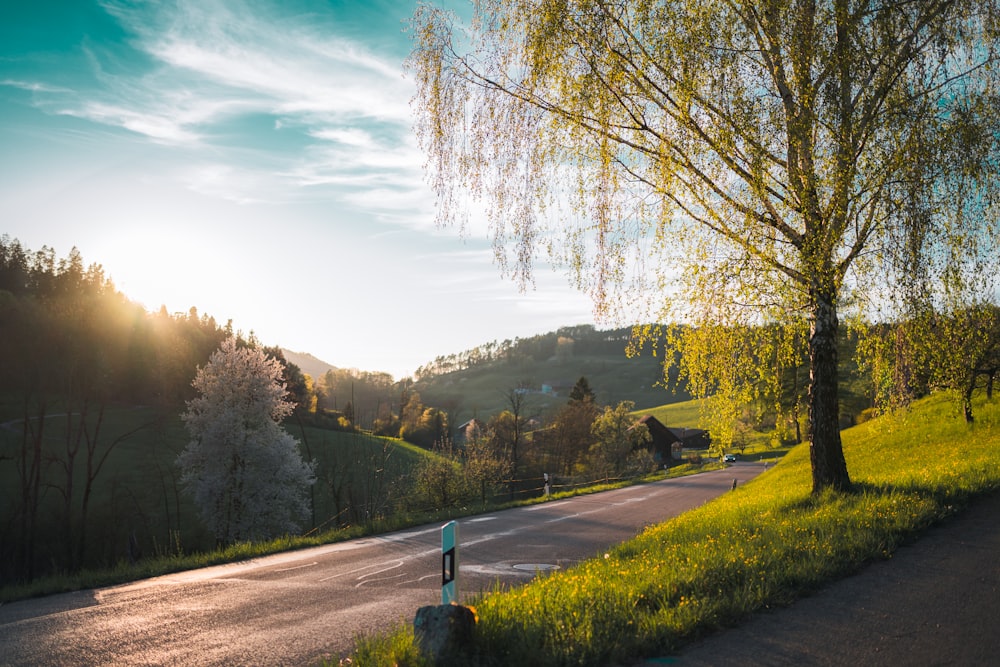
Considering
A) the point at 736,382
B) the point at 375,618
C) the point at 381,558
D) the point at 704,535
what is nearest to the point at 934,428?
the point at 736,382

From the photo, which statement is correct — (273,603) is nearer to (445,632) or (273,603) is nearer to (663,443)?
(445,632)

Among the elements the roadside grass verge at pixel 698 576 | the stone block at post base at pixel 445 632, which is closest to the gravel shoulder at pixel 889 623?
the roadside grass verge at pixel 698 576

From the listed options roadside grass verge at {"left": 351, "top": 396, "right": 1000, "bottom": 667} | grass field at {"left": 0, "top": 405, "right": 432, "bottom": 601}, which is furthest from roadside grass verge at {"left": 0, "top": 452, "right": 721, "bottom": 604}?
roadside grass verge at {"left": 351, "top": 396, "right": 1000, "bottom": 667}

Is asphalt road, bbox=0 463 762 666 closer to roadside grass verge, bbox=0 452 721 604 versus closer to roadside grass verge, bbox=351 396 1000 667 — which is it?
roadside grass verge, bbox=0 452 721 604

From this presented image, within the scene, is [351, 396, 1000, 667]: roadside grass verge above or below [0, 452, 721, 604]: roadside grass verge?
above

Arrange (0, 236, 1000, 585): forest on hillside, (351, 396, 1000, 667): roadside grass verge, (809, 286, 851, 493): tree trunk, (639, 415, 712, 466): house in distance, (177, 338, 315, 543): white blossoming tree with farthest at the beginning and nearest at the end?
(639, 415, 712, 466): house in distance → (177, 338, 315, 543): white blossoming tree → (0, 236, 1000, 585): forest on hillside → (809, 286, 851, 493): tree trunk → (351, 396, 1000, 667): roadside grass verge

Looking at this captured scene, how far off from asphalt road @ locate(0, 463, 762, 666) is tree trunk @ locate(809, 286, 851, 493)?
4349 mm

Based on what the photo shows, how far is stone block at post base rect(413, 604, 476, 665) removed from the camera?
4.84 meters

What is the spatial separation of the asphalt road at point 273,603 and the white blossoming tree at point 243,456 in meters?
25.7

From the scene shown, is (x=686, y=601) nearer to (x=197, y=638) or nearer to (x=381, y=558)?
(x=197, y=638)

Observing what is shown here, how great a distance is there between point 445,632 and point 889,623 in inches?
152

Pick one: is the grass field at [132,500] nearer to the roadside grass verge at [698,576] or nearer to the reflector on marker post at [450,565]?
the reflector on marker post at [450,565]

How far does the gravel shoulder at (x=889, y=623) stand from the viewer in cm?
499

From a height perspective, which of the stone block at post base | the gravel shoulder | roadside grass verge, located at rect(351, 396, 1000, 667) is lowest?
the gravel shoulder
